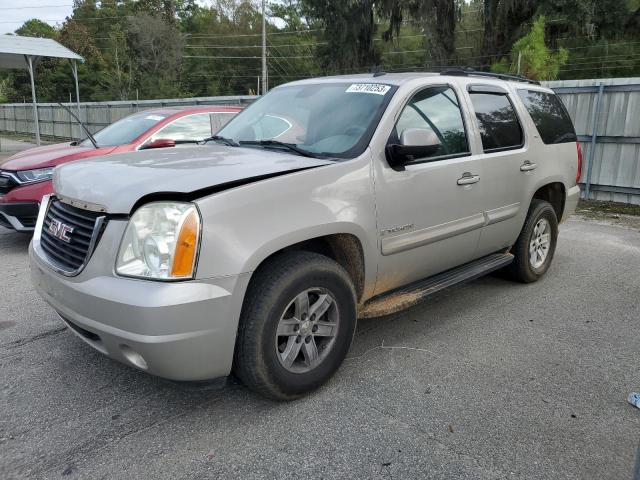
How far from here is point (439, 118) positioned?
154 inches

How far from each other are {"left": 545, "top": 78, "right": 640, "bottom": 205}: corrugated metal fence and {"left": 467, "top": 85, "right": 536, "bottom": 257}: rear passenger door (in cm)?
571

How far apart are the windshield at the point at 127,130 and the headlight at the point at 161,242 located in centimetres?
445

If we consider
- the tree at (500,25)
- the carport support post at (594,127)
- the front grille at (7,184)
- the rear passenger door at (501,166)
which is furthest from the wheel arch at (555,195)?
the tree at (500,25)

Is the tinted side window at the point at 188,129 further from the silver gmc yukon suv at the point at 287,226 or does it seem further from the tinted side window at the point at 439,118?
the tinted side window at the point at 439,118

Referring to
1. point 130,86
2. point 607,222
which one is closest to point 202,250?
point 607,222

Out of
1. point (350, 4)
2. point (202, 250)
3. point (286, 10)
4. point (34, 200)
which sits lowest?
point (34, 200)

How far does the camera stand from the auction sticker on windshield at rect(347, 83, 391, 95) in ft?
11.9

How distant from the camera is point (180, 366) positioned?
254cm

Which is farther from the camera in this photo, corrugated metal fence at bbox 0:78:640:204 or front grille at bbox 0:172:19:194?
corrugated metal fence at bbox 0:78:640:204

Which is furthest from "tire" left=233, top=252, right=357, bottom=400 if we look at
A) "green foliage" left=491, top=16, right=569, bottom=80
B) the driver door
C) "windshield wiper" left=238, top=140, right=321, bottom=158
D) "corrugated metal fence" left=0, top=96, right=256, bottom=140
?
"corrugated metal fence" left=0, top=96, right=256, bottom=140

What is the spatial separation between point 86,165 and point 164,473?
180cm

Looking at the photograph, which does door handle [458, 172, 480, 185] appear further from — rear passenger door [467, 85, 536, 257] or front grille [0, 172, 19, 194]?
front grille [0, 172, 19, 194]

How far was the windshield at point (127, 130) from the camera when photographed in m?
6.73

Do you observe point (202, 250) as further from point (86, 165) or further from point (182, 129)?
point (182, 129)
